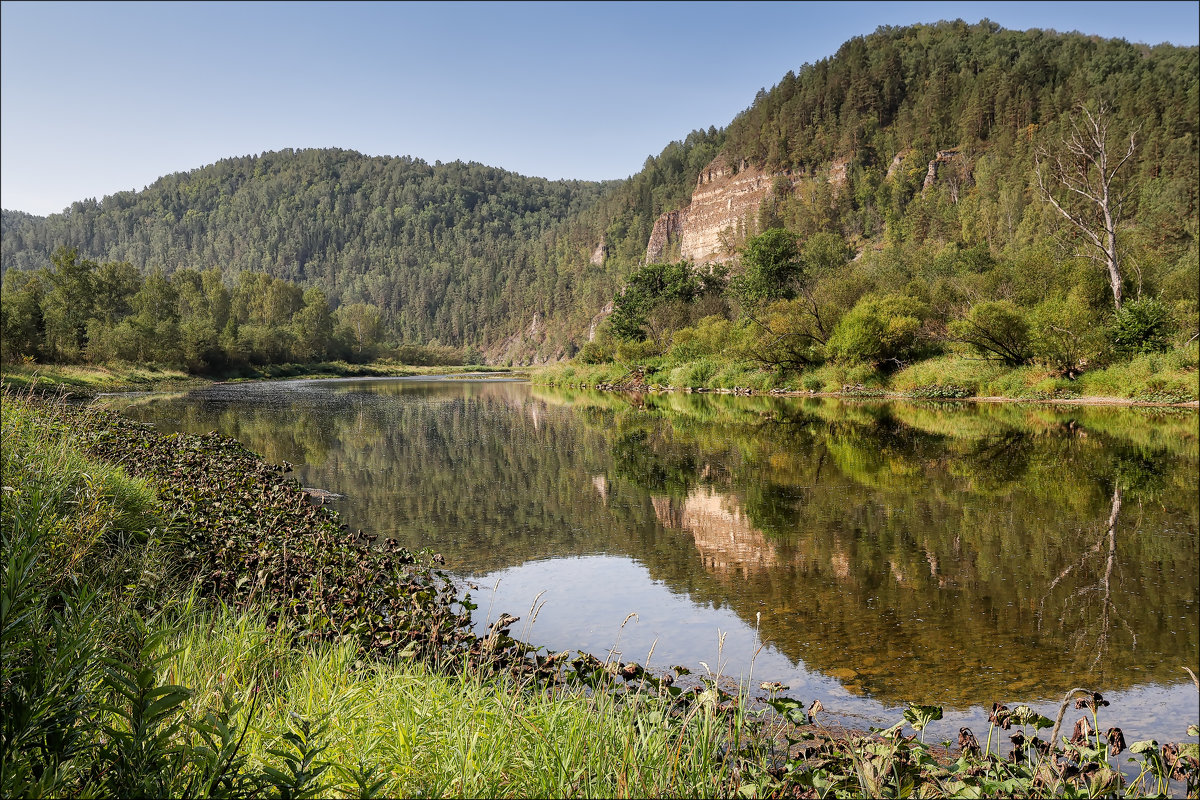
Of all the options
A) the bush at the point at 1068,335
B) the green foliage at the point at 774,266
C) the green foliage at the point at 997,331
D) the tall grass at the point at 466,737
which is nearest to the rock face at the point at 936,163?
the green foliage at the point at 774,266

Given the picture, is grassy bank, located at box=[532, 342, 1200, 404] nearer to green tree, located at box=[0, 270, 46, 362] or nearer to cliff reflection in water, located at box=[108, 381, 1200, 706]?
cliff reflection in water, located at box=[108, 381, 1200, 706]

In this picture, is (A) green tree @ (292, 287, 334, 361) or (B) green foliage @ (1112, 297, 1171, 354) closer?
(B) green foliage @ (1112, 297, 1171, 354)

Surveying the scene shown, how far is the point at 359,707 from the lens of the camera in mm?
3471

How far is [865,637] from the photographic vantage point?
254 inches

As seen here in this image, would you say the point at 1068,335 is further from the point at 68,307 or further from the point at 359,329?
the point at 359,329

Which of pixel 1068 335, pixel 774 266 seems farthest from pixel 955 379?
pixel 774 266

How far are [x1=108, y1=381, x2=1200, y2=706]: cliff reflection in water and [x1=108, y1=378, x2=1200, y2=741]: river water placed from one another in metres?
0.04

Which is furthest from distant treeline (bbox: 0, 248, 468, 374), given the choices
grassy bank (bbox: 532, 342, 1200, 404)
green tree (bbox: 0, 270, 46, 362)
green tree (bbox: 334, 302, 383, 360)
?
grassy bank (bbox: 532, 342, 1200, 404)

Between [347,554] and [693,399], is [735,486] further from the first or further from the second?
[693,399]

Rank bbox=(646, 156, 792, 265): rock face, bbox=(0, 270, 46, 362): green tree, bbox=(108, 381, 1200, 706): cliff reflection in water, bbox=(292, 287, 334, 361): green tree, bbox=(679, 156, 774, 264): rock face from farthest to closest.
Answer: bbox=(646, 156, 792, 265): rock face < bbox=(679, 156, 774, 264): rock face < bbox=(292, 287, 334, 361): green tree < bbox=(0, 270, 46, 362): green tree < bbox=(108, 381, 1200, 706): cliff reflection in water

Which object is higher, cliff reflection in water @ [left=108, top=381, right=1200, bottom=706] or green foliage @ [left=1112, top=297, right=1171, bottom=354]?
green foliage @ [left=1112, top=297, right=1171, bottom=354]

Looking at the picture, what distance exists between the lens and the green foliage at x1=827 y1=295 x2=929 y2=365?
3916cm

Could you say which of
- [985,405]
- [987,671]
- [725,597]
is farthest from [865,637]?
[985,405]

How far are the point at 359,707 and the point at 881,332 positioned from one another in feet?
132
